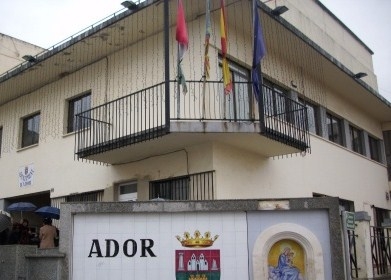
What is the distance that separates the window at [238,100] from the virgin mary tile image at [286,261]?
3776mm

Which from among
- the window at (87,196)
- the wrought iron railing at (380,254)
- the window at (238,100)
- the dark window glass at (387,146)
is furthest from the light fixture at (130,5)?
the dark window glass at (387,146)

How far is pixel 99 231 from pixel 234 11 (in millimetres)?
6568

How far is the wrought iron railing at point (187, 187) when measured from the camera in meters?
11.6

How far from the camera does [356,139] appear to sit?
19812mm

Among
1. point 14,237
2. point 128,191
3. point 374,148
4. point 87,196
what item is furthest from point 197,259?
point 374,148

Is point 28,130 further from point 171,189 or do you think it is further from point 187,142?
point 187,142

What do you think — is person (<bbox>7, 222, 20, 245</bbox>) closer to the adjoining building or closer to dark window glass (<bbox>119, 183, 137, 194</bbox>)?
the adjoining building

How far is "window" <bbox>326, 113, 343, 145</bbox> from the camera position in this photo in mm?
17594

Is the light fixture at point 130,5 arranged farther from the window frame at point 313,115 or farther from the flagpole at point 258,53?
the window frame at point 313,115

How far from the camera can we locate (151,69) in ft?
Result: 42.6

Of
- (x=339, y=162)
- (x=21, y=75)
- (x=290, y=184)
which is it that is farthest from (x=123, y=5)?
(x=339, y=162)

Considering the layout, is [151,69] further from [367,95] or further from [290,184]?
[367,95]

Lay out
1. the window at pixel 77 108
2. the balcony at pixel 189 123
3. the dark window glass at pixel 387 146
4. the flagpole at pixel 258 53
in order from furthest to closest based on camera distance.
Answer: the dark window glass at pixel 387 146
the window at pixel 77 108
the balcony at pixel 189 123
the flagpole at pixel 258 53

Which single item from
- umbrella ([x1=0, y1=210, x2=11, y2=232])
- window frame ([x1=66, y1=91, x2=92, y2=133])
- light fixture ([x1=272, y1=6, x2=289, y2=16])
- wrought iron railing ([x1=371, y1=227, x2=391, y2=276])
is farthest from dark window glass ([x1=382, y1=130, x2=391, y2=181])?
umbrella ([x1=0, y1=210, x2=11, y2=232])
